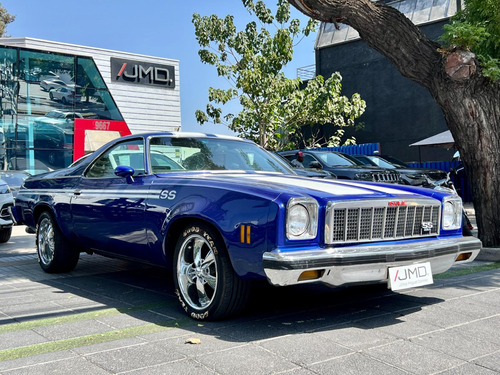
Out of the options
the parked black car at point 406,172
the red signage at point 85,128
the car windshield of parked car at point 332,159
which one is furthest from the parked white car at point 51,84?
the car windshield of parked car at point 332,159

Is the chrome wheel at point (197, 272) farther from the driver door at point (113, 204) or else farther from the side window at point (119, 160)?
the side window at point (119, 160)

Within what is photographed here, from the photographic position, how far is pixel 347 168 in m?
11.6

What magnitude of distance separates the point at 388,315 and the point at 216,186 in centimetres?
164

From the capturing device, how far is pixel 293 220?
3.90m

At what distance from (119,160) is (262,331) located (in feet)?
8.40

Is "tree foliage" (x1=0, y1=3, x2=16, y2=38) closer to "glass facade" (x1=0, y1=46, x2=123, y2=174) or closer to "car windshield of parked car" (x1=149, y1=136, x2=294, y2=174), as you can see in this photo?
"glass facade" (x1=0, y1=46, x2=123, y2=174)

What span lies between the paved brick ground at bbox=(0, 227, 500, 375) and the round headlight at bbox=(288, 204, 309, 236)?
0.70 metres

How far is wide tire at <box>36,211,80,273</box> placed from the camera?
21.0ft

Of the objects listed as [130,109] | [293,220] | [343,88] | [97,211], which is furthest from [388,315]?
[343,88]

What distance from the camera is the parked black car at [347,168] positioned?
36.9ft

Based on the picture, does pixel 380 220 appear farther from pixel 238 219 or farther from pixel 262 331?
pixel 262 331

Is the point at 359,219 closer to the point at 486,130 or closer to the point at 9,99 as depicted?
the point at 486,130

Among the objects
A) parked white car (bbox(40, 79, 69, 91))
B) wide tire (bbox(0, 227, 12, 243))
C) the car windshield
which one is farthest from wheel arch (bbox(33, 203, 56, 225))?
parked white car (bbox(40, 79, 69, 91))

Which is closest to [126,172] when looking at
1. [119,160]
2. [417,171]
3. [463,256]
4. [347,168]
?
[119,160]
